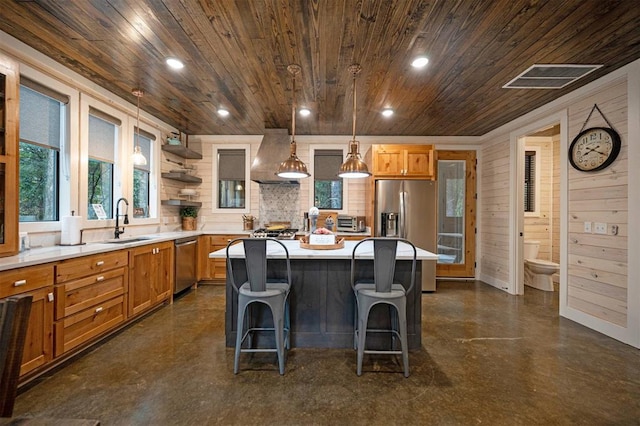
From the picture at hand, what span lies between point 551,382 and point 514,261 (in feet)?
8.64

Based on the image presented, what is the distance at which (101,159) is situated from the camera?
3480mm

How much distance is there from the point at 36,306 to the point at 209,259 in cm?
271

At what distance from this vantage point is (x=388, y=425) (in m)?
1.78

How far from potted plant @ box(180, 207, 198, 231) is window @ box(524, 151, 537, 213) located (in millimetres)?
5913

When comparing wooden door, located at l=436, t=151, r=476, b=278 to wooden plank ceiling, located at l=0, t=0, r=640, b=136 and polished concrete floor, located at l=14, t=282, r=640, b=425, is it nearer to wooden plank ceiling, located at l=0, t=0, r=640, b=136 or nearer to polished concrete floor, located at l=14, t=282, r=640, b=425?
wooden plank ceiling, located at l=0, t=0, r=640, b=136

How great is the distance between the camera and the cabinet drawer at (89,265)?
2332 millimetres

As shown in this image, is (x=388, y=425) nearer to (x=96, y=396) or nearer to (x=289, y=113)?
(x=96, y=396)

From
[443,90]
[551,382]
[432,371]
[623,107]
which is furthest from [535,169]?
[432,371]

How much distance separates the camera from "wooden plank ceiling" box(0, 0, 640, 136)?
6.75 feet

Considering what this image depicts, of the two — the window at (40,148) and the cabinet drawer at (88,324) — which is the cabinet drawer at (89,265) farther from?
the window at (40,148)

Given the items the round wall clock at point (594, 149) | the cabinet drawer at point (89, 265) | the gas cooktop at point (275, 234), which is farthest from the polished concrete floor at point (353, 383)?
the round wall clock at point (594, 149)

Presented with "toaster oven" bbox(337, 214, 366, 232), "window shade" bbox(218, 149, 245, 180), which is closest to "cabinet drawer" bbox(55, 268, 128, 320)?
"window shade" bbox(218, 149, 245, 180)

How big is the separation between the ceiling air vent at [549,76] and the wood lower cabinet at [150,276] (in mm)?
4467

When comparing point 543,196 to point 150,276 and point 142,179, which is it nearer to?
point 150,276
